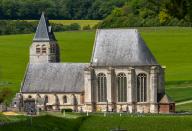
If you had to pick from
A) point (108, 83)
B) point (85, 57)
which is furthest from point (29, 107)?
point (85, 57)

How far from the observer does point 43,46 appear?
96.1 meters

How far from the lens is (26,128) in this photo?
4931 centimetres

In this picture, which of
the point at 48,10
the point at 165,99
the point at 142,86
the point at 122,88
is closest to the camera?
the point at 165,99

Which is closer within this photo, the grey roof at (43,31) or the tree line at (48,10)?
the grey roof at (43,31)

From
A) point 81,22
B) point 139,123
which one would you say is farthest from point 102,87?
point 81,22

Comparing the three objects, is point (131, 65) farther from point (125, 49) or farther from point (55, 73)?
point (55, 73)

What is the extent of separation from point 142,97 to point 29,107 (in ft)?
38.9

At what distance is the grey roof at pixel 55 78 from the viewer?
291 feet

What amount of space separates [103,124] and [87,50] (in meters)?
87.4

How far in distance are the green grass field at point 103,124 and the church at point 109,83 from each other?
2216 cm

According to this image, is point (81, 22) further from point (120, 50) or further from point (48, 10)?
point (120, 50)

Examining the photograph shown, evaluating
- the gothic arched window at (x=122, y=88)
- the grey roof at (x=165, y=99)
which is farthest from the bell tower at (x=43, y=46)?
the grey roof at (x=165, y=99)

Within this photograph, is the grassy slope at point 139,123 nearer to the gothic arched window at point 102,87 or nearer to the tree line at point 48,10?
the gothic arched window at point 102,87

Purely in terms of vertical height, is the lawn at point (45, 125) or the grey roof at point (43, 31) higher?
the grey roof at point (43, 31)
